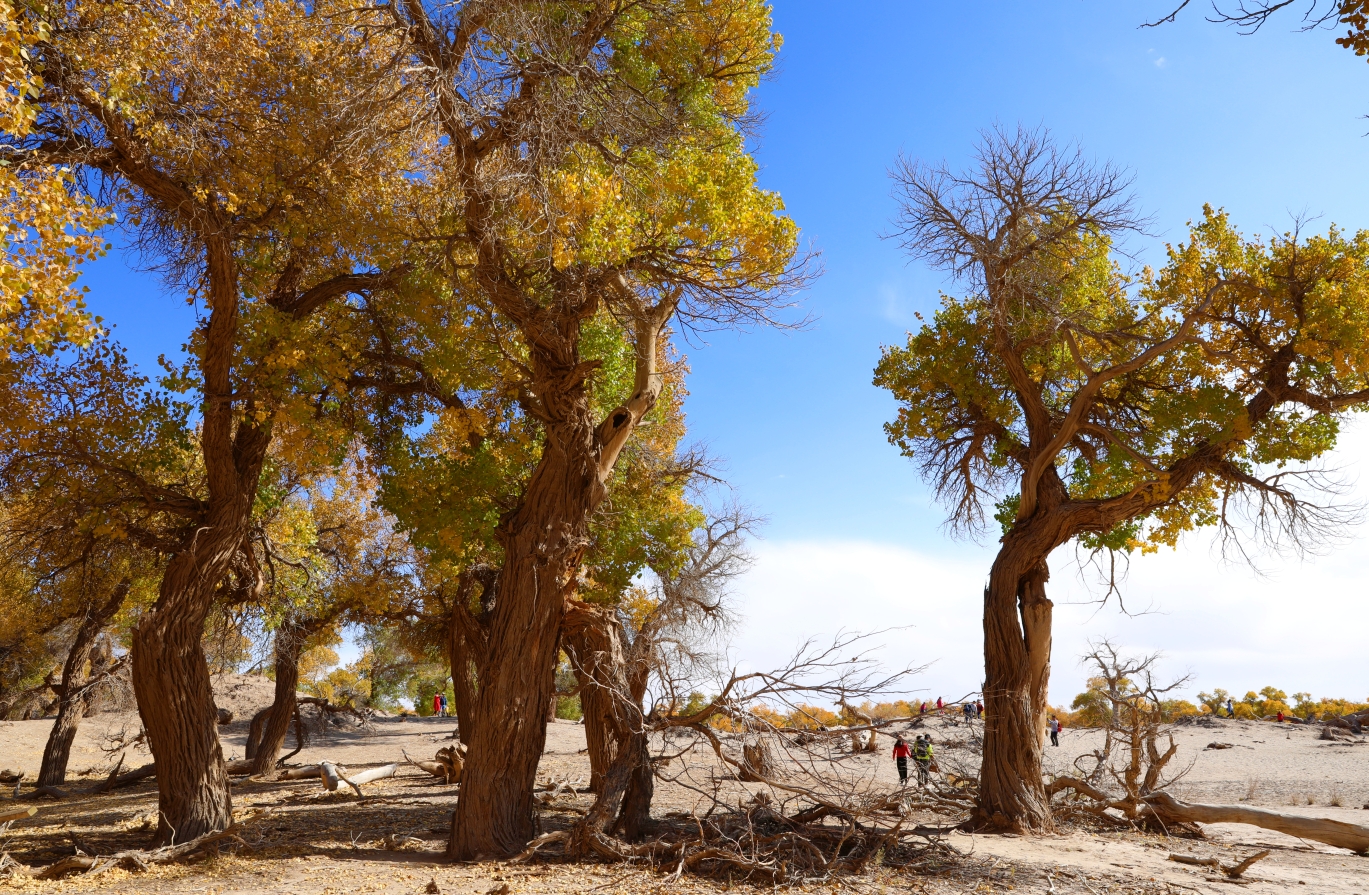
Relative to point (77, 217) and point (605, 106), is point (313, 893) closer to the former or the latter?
point (77, 217)

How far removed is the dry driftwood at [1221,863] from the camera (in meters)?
9.19

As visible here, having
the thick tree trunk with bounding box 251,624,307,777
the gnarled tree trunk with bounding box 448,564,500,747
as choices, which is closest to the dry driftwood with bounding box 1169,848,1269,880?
the gnarled tree trunk with bounding box 448,564,500,747

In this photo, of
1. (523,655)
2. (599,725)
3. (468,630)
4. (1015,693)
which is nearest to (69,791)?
(468,630)

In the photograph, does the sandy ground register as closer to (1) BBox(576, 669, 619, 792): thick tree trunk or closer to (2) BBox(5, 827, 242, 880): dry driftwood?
(2) BBox(5, 827, 242, 880): dry driftwood

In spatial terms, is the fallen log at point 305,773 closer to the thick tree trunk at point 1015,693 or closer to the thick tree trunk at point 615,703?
the thick tree trunk at point 615,703

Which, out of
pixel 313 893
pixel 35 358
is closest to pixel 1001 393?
pixel 313 893

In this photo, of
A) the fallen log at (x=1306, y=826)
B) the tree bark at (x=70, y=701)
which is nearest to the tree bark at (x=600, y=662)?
the fallen log at (x=1306, y=826)

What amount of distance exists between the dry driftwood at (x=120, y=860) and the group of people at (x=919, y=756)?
7875mm

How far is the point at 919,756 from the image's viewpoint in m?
13.1

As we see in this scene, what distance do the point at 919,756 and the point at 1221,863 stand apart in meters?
4.11

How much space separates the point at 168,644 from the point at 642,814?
6153 millimetres

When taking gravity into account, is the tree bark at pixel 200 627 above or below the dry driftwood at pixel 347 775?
above

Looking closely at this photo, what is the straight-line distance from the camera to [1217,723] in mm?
29219

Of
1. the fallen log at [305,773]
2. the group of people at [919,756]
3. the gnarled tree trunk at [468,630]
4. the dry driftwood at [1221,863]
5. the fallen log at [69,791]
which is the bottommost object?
the fallen log at [69,791]
